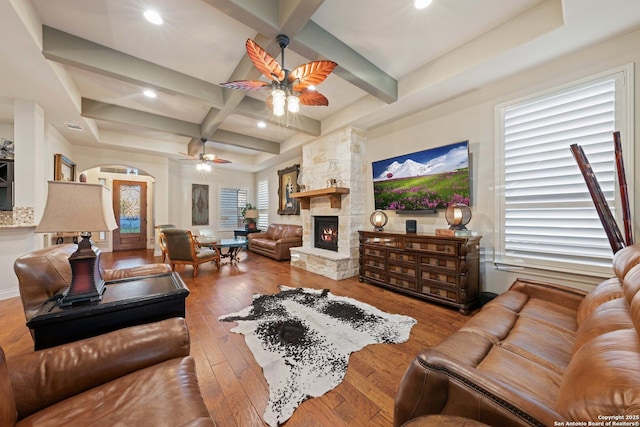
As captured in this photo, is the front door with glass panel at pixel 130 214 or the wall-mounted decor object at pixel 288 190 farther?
the front door with glass panel at pixel 130 214

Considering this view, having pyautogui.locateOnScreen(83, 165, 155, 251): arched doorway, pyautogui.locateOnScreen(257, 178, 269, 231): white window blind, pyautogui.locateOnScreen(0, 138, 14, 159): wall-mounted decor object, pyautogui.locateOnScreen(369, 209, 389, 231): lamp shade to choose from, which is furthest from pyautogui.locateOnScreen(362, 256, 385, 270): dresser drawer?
pyautogui.locateOnScreen(83, 165, 155, 251): arched doorway

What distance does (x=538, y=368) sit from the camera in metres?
1.18

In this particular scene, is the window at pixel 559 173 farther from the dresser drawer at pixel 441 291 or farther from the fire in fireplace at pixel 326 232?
the fire in fireplace at pixel 326 232

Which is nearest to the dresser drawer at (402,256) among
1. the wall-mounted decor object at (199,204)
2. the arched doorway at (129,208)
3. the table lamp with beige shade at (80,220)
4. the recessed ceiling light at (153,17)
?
the table lamp with beige shade at (80,220)

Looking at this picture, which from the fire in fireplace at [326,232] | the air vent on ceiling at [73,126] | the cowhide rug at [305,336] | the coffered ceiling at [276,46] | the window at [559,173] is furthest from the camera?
the fire in fireplace at [326,232]

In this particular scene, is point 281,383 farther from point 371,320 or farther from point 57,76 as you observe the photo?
point 57,76

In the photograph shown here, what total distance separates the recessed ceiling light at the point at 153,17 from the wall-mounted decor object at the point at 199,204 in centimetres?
607

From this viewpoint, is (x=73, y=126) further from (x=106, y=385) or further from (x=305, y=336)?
(x=305, y=336)

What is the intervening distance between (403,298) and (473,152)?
2258 millimetres

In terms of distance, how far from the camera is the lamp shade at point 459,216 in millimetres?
3043

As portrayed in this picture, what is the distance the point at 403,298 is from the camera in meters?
3.35

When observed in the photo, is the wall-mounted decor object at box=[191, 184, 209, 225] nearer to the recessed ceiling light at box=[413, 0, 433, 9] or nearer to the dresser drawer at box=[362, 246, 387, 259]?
the dresser drawer at box=[362, 246, 387, 259]

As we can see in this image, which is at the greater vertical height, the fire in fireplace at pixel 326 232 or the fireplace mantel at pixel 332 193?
the fireplace mantel at pixel 332 193

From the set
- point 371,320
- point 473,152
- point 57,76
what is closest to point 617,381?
point 371,320
